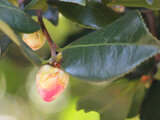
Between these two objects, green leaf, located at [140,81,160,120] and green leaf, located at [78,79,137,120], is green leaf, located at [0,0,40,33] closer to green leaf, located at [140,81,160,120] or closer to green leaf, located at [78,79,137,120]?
green leaf, located at [78,79,137,120]

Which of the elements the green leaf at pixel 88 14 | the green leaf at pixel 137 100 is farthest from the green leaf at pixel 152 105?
the green leaf at pixel 88 14

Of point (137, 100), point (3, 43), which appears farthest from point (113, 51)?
point (137, 100)

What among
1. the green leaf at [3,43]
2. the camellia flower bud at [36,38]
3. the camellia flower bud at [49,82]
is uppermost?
the camellia flower bud at [36,38]

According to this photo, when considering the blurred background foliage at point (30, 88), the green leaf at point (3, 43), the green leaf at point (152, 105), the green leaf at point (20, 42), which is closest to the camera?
the green leaf at point (20, 42)

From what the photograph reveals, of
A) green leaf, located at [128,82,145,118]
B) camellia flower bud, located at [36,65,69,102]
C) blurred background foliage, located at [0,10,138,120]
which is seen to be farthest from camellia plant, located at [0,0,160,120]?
blurred background foliage, located at [0,10,138,120]

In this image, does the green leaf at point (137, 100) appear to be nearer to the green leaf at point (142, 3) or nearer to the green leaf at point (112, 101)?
the green leaf at point (112, 101)

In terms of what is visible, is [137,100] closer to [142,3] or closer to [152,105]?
[152,105]

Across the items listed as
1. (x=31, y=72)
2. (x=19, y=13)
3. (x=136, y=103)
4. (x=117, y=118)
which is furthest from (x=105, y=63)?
(x=31, y=72)
